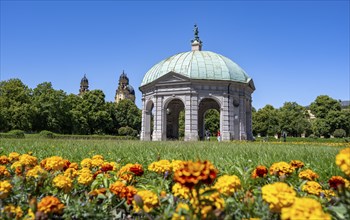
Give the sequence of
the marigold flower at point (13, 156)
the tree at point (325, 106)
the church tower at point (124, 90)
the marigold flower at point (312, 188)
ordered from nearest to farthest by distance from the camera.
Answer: the marigold flower at point (312, 188), the marigold flower at point (13, 156), the tree at point (325, 106), the church tower at point (124, 90)

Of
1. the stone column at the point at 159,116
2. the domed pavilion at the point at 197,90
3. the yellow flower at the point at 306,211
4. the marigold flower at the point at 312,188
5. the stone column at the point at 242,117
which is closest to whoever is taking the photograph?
the yellow flower at the point at 306,211

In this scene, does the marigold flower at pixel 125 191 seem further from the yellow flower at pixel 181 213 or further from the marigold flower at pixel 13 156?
the marigold flower at pixel 13 156

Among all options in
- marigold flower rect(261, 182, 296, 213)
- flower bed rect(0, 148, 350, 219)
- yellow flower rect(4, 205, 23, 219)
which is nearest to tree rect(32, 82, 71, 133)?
flower bed rect(0, 148, 350, 219)

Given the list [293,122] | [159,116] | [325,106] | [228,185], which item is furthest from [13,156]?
[325,106]

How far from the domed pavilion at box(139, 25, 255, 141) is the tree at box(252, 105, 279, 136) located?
4388 cm

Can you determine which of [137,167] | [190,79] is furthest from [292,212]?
[190,79]

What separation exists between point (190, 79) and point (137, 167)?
977 inches

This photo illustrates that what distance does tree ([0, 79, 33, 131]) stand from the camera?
45.0m

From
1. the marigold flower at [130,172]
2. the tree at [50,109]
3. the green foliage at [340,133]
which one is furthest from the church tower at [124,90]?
the marigold flower at [130,172]

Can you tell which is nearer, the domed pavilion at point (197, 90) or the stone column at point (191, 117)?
the stone column at point (191, 117)

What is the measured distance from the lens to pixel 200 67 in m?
30.0

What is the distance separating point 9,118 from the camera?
45.3 meters

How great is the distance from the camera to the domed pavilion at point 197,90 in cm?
2916

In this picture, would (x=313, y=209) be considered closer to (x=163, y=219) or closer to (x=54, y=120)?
(x=163, y=219)
